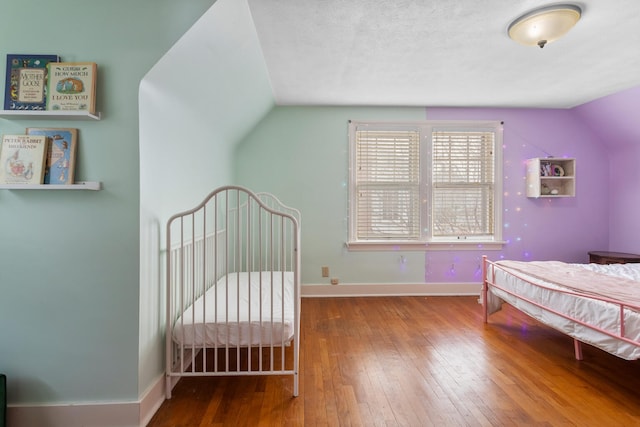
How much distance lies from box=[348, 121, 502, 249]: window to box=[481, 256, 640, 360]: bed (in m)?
0.96

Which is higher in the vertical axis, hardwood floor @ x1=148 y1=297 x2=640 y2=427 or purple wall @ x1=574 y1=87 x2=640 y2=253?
purple wall @ x1=574 y1=87 x2=640 y2=253

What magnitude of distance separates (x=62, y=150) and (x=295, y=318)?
1.44 metres

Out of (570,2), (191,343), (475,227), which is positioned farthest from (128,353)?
(475,227)

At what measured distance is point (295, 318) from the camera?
1768mm

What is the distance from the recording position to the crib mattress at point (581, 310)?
1653 mm

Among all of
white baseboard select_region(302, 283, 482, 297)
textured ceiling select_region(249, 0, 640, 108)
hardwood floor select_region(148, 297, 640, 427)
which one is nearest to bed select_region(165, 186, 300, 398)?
hardwood floor select_region(148, 297, 640, 427)

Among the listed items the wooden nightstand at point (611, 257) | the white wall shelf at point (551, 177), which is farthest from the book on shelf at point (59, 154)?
the wooden nightstand at point (611, 257)

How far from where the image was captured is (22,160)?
4.66 ft

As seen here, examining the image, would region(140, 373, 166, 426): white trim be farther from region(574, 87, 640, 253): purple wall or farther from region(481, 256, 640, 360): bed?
region(574, 87, 640, 253): purple wall

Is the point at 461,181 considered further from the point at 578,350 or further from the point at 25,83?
the point at 25,83

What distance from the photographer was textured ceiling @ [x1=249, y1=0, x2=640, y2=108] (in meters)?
1.81

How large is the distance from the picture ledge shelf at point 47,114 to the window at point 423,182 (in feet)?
8.72

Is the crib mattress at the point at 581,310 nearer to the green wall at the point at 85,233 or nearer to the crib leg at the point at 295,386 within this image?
the crib leg at the point at 295,386

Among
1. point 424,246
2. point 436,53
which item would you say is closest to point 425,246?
point 424,246
